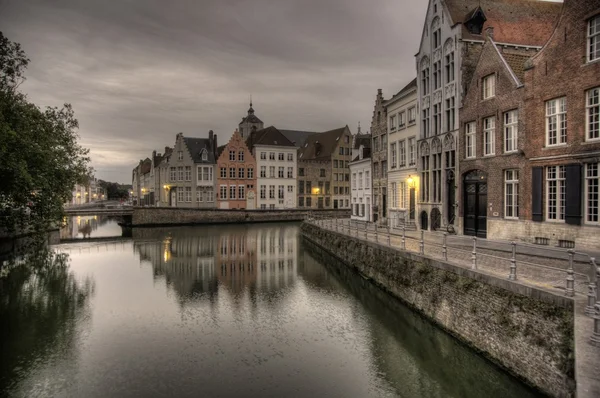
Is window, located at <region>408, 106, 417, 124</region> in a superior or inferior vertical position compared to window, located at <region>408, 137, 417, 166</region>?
superior

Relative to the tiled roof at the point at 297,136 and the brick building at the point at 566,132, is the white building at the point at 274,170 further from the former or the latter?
the brick building at the point at 566,132

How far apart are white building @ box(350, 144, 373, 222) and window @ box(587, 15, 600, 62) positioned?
24.7 meters

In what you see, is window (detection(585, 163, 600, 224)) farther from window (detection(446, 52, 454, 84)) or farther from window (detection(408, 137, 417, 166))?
window (detection(408, 137, 417, 166))

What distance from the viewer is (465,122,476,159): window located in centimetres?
2352

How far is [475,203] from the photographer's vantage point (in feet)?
76.8

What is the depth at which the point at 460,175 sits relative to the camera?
24.5 meters

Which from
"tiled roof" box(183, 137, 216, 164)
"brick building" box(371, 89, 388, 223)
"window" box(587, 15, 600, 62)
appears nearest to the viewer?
"window" box(587, 15, 600, 62)

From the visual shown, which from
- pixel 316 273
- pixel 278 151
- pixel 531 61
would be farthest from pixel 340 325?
pixel 278 151

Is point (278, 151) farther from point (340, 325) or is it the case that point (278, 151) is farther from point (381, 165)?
point (340, 325)

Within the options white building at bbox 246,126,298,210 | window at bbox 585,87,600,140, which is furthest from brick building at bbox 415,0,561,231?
white building at bbox 246,126,298,210

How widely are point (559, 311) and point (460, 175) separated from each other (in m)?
16.7

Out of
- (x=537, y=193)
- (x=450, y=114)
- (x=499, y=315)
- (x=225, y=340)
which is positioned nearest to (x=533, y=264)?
(x=499, y=315)

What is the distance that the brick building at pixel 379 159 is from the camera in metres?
36.9

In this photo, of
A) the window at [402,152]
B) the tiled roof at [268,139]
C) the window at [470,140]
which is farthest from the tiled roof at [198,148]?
the window at [470,140]
